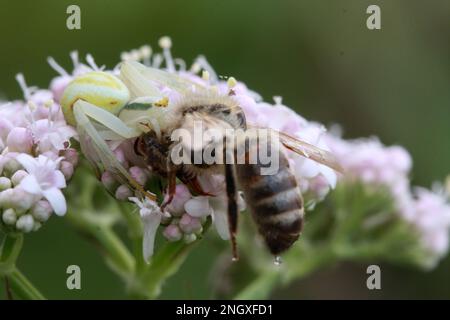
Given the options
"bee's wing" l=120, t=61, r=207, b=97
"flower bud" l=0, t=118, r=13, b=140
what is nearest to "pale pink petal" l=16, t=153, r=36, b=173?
"flower bud" l=0, t=118, r=13, b=140

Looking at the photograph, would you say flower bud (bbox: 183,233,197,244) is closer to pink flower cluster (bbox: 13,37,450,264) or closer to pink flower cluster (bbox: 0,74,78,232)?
pink flower cluster (bbox: 13,37,450,264)

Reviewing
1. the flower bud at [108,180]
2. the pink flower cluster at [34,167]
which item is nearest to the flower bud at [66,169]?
the pink flower cluster at [34,167]

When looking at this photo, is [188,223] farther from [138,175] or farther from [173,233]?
[138,175]

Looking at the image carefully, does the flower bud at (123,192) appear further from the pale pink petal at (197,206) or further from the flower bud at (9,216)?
the flower bud at (9,216)

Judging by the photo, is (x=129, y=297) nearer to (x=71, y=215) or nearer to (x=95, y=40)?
(x=71, y=215)

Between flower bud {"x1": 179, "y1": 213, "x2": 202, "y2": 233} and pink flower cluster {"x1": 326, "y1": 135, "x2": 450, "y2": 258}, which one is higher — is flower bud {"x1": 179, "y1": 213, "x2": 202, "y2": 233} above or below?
below

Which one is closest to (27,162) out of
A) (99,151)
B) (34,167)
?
(34,167)
